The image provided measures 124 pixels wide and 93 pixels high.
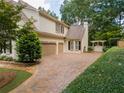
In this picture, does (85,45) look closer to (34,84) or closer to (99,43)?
(99,43)

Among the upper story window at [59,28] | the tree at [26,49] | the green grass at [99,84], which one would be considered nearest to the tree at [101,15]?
the upper story window at [59,28]

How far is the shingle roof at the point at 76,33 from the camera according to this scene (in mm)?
41709

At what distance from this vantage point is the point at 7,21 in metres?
13.9

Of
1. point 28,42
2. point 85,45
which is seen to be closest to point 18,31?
point 28,42

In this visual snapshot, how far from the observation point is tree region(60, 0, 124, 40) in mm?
47750

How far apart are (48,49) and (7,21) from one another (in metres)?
16.7

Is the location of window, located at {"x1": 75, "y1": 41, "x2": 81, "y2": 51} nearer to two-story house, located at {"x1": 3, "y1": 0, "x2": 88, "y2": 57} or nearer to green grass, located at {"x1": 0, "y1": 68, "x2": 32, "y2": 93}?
two-story house, located at {"x1": 3, "y1": 0, "x2": 88, "y2": 57}

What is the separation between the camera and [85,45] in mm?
44375

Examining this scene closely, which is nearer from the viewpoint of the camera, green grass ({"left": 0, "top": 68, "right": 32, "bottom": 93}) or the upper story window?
green grass ({"left": 0, "top": 68, "right": 32, "bottom": 93})

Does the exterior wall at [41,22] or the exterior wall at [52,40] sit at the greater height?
the exterior wall at [41,22]

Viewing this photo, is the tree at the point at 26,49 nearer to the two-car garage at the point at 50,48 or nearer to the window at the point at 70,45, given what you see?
the two-car garage at the point at 50,48

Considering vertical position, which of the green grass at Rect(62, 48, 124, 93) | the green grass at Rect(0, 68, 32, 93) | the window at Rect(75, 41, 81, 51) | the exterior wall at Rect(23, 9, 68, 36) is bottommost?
the green grass at Rect(0, 68, 32, 93)

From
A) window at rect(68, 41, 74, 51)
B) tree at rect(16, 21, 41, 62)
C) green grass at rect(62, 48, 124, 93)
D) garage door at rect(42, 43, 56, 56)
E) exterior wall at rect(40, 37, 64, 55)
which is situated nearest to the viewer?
green grass at rect(62, 48, 124, 93)

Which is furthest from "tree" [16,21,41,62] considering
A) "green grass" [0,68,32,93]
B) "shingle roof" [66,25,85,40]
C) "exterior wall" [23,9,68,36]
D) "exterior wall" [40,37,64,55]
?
"shingle roof" [66,25,85,40]
